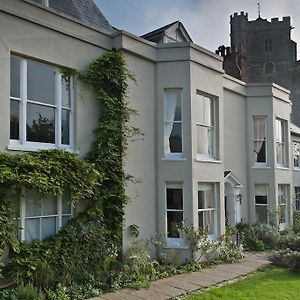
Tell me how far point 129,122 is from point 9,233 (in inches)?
205

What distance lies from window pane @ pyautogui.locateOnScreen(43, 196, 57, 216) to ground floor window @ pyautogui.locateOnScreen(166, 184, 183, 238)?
4.33m

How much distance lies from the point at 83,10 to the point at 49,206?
737 cm

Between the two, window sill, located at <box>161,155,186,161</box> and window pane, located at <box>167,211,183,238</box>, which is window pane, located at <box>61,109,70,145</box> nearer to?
window sill, located at <box>161,155,186,161</box>

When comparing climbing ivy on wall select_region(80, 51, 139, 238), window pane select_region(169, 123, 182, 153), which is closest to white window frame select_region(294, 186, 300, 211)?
window pane select_region(169, 123, 182, 153)

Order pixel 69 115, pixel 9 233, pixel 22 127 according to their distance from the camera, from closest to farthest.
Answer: pixel 9 233, pixel 22 127, pixel 69 115

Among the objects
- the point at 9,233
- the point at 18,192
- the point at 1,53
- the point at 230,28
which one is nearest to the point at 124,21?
the point at 1,53

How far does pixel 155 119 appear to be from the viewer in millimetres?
13633

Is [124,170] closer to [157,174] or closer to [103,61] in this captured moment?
[157,174]

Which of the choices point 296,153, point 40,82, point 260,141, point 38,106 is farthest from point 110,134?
point 296,153

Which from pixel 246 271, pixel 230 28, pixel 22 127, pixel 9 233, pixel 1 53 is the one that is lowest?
pixel 246 271

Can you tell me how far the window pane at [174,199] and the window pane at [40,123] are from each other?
4714mm

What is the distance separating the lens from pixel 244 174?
1862 centimetres

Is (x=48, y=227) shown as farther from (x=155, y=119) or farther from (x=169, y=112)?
(x=169, y=112)

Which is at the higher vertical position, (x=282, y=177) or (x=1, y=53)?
(x=1, y=53)
